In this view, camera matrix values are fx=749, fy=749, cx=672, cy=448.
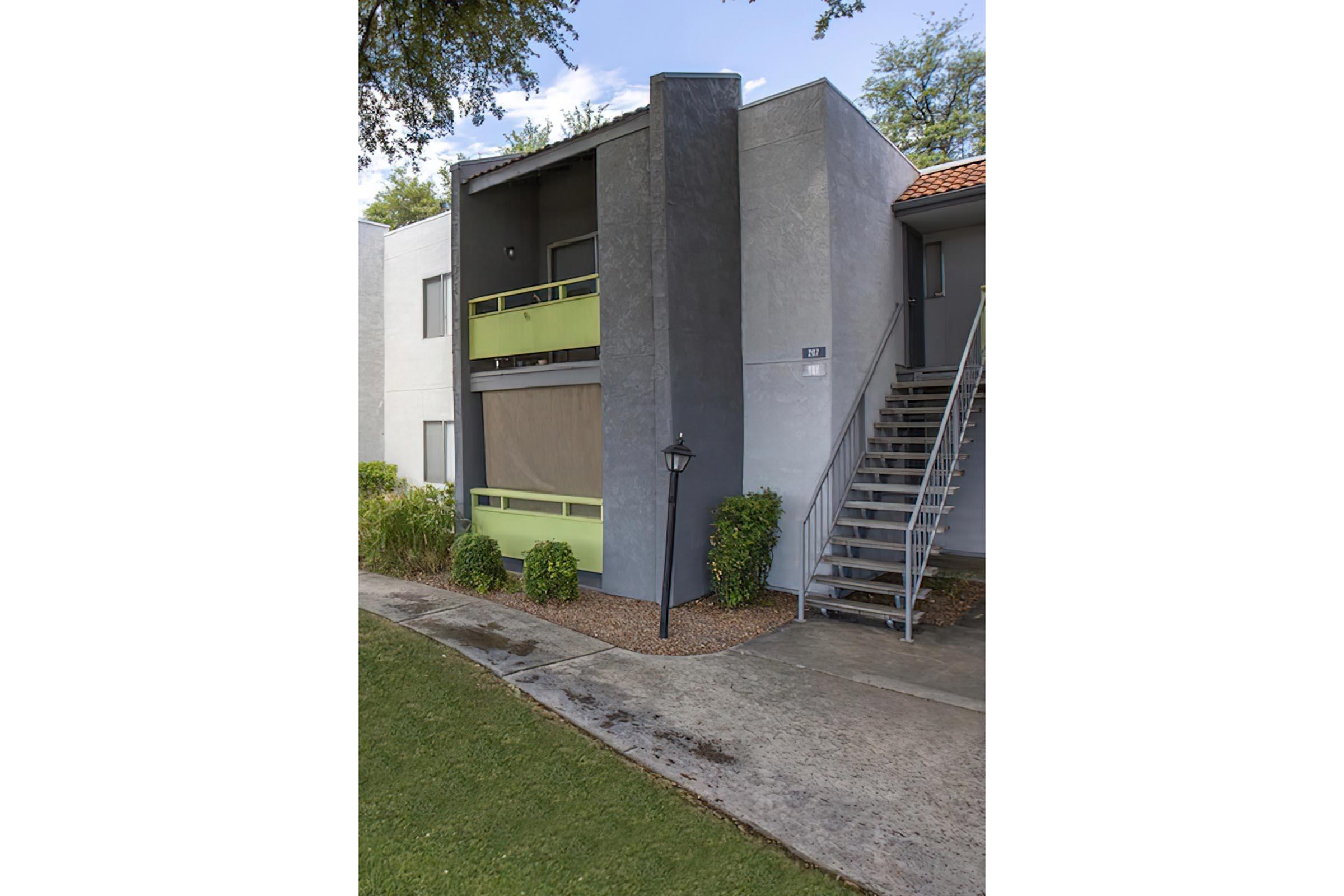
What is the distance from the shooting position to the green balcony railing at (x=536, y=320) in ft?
26.9

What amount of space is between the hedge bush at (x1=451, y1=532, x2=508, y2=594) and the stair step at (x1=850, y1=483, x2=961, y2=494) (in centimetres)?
380

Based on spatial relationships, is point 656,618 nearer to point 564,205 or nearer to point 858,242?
point 858,242

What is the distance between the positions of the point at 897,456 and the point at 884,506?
0.87m

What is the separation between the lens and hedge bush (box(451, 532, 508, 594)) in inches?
310

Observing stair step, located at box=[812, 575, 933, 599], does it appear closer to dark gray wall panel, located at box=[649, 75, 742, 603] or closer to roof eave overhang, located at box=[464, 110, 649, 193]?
dark gray wall panel, located at box=[649, 75, 742, 603]

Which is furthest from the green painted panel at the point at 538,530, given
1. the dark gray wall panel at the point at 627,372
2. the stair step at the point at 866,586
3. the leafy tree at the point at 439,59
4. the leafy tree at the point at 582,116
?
the leafy tree at the point at 582,116

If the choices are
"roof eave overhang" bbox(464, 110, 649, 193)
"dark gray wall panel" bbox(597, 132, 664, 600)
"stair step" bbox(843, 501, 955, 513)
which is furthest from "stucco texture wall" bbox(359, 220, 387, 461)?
"stair step" bbox(843, 501, 955, 513)

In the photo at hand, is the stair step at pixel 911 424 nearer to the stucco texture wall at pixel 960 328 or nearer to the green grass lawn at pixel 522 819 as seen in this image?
the stucco texture wall at pixel 960 328

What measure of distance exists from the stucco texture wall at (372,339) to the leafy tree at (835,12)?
10.7m
